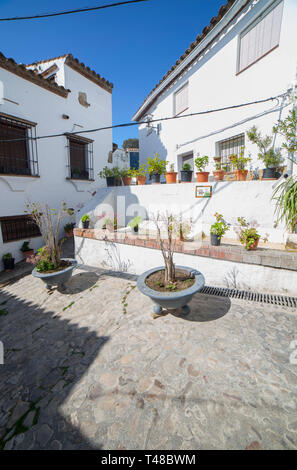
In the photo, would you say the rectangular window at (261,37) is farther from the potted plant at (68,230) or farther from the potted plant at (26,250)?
the potted plant at (26,250)

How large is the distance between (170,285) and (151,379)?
3.91 ft

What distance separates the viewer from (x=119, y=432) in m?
1.58

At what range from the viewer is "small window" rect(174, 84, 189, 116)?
7.38m

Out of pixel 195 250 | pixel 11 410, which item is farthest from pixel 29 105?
pixel 11 410

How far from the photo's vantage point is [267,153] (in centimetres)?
465

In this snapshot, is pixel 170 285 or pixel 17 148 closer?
pixel 170 285

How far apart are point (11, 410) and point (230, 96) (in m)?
7.93

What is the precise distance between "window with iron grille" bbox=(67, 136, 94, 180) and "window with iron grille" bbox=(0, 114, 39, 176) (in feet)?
4.87

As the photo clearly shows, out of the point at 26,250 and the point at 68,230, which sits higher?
the point at 68,230

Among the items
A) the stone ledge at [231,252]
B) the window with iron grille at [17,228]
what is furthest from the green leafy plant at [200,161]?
the window with iron grille at [17,228]

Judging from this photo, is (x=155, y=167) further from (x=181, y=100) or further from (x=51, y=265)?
(x=51, y=265)

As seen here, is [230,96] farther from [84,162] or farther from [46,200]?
[46,200]

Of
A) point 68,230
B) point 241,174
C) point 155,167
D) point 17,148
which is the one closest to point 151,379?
point 241,174

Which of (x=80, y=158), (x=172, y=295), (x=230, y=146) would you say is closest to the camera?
(x=172, y=295)
